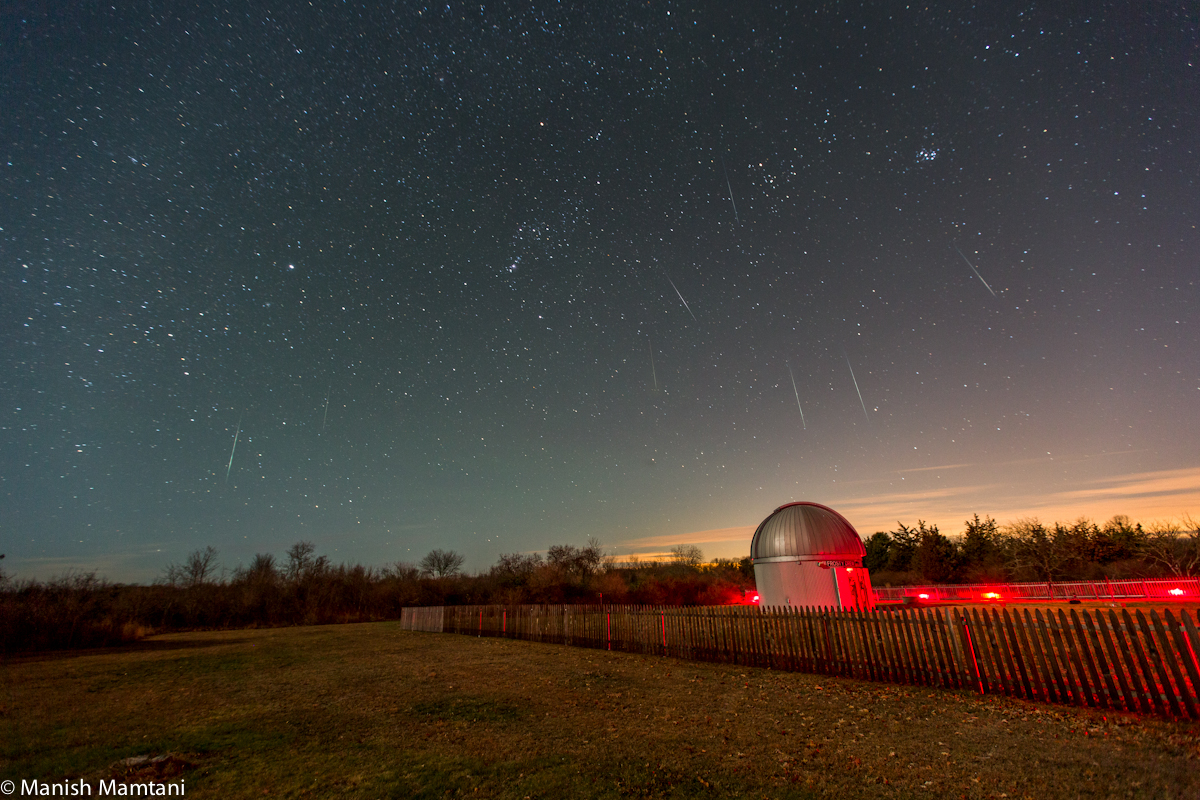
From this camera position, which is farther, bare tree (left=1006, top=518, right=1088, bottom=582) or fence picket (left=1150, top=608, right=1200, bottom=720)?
bare tree (left=1006, top=518, right=1088, bottom=582)

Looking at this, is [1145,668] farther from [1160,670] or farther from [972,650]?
[972,650]

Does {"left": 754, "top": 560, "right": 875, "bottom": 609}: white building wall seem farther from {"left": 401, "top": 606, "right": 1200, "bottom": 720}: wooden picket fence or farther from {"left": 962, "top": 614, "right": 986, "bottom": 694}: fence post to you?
{"left": 962, "top": 614, "right": 986, "bottom": 694}: fence post

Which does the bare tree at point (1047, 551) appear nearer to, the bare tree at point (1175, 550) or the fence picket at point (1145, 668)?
the bare tree at point (1175, 550)

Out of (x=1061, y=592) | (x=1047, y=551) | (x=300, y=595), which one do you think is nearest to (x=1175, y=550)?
(x=1047, y=551)

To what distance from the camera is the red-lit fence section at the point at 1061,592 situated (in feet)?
88.2

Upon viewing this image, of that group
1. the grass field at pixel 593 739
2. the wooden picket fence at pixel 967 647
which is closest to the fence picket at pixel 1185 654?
the wooden picket fence at pixel 967 647

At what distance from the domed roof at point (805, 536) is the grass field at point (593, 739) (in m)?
15.7

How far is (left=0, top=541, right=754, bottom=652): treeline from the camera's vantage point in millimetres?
23219

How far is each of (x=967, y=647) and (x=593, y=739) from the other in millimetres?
6619

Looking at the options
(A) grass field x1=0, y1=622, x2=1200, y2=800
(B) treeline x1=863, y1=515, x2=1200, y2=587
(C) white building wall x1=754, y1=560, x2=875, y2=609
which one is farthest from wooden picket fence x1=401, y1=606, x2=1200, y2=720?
(B) treeline x1=863, y1=515, x2=1200, y2=587

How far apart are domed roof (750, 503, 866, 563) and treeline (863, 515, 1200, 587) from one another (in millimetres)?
21249

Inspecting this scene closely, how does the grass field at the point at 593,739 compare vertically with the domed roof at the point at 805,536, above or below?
below

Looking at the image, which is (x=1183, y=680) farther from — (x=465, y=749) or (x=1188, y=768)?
(x=465, y=749)

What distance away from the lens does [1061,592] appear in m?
30.6
